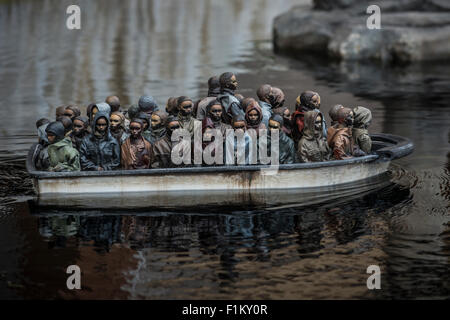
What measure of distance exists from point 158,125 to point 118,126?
2.06 feet

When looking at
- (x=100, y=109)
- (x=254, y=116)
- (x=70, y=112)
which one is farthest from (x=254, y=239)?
(x=70, y=112)

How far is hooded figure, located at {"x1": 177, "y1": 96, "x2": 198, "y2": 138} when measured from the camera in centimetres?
1171

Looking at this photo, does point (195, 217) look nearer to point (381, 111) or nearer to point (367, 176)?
point (367, 176)

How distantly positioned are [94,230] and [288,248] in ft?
8.89

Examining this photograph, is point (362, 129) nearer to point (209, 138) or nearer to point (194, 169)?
point (209, 138)

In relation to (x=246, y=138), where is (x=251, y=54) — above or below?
above

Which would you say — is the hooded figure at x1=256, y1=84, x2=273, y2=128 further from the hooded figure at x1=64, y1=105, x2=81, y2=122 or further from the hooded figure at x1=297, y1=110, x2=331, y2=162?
the hooded figure at x1=64, y1=105, x2=81, y2=122

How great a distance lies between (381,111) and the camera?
719 inches

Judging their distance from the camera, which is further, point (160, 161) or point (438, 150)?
point (438, 150)

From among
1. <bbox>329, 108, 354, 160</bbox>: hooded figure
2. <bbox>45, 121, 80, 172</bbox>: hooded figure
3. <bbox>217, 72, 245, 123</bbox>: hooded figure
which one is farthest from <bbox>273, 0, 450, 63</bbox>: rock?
<bbox>45, 121, 80, 172</bbox>: hooded figure

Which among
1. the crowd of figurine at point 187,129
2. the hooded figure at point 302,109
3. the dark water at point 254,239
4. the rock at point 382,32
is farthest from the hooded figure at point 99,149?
the rock at point 382,32

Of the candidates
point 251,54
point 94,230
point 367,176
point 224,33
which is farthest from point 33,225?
point 224,33

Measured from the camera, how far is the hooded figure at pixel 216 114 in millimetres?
11648

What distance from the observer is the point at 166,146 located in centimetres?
1170
